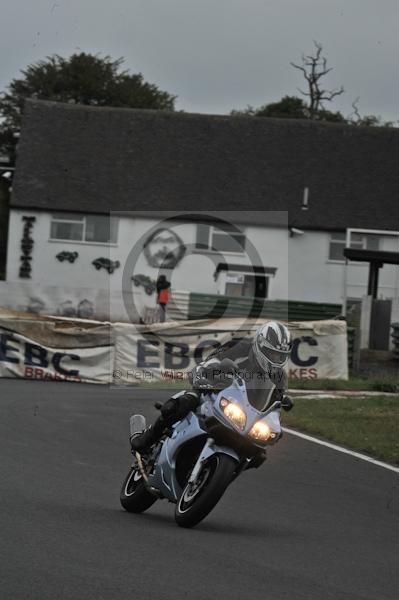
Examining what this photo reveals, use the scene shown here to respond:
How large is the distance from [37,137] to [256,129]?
9761 mm

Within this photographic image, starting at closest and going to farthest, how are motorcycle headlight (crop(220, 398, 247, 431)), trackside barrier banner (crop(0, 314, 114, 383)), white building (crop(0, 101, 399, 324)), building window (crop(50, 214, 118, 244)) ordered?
motorcycle headlight (crop(220, 398, 247, 431)) → trackside barrier banner (crop(0, 314, 114, 383)) → white building (crop(0, 101, 399, 324)) → building window (crop(50, 214, 118, 244))

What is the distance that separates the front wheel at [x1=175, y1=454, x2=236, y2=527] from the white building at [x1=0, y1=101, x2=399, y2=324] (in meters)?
39.8

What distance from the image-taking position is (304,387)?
2492 centimetres

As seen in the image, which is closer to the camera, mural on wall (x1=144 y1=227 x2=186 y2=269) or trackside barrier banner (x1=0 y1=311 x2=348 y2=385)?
trackside barrier banner (x1=0 y1=311 x2=348 y2=385)

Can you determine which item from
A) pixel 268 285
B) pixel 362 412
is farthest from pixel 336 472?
pixel 268 285

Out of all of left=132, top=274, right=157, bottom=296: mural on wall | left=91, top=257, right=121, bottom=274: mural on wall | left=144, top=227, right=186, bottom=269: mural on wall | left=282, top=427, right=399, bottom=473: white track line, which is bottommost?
left=282, top=427, right=399, bottom=473: white track line

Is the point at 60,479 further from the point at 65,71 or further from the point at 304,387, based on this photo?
the point at 65,71

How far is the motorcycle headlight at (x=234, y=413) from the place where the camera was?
8.67m

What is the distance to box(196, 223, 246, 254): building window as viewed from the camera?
50812mm

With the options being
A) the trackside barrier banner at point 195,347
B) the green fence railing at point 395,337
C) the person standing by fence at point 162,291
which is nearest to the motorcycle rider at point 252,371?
the trackside barrier banner at point 195,347

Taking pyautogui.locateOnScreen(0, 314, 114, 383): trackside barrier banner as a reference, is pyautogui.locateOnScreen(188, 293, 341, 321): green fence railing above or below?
above

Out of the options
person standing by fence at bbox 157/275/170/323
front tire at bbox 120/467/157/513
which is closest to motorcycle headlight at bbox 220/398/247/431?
front tire at bbox 120/467/157/513

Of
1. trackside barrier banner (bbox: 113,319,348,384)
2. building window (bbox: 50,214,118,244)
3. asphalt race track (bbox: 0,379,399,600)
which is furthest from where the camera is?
building window (bbox: 50,214,118,244)

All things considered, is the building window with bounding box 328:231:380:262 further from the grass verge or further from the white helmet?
the white helmet
